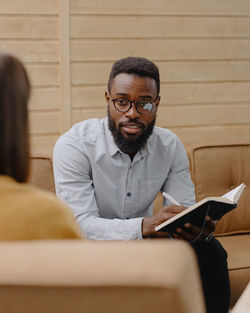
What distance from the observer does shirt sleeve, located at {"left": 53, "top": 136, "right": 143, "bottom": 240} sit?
78.2 inches

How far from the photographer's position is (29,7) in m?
2.79

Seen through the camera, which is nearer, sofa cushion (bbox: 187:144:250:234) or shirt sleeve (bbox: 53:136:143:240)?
shirt sleeve (bbox: 53:136:143:240)

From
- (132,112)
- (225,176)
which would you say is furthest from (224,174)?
(132,112)

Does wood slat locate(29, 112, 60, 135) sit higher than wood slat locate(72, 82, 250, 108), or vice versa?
wood slat locate(72, 82, 250, 108)

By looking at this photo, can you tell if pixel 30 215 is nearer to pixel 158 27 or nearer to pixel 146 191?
pixel 146 191

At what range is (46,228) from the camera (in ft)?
2.60

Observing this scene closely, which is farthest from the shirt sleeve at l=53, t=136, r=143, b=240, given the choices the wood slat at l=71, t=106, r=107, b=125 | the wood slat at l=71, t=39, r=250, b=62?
the wood slat at l=71, t=39, r=250, b=62

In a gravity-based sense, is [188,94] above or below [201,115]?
above

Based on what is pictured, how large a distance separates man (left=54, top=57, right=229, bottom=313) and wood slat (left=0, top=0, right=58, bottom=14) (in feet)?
2.66

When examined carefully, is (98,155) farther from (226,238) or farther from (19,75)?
(19,75)

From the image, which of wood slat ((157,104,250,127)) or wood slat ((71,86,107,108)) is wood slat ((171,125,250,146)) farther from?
wood slat ((71,86,107,108))

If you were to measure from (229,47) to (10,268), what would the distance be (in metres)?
2.74

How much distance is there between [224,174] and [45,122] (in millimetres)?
1017

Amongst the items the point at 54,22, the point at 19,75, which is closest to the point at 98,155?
the point at 54,22
